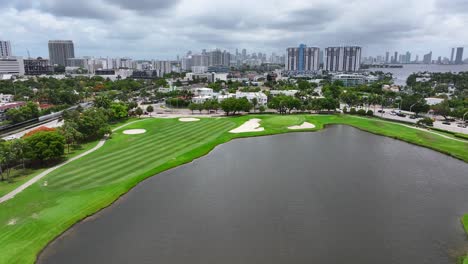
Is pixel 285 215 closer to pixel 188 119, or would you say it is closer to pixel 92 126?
pixel 92 126

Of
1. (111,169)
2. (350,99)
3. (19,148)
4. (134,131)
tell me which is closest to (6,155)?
(19,148)

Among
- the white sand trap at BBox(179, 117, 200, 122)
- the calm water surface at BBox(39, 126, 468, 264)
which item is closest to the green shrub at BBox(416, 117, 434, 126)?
the calm water surface at BBox(39, 126, 468, 264)

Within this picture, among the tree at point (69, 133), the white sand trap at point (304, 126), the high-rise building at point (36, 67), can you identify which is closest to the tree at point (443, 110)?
the white sand trap at point (304, 126)

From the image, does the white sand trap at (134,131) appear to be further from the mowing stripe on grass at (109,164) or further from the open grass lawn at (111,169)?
the mowing stripe on grass at (109,164)

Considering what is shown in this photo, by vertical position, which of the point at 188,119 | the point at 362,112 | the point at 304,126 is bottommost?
the point at 304,126

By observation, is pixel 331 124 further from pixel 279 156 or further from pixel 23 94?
pixel 23 94

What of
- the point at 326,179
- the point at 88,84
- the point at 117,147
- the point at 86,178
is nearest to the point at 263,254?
the point at 326,179
